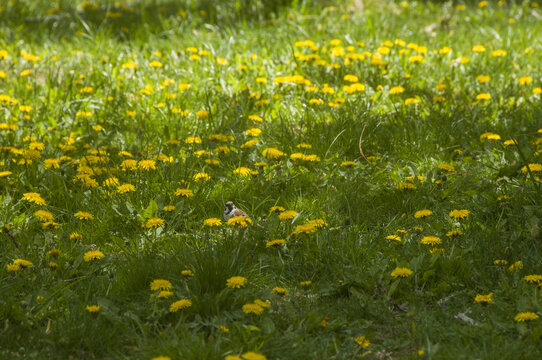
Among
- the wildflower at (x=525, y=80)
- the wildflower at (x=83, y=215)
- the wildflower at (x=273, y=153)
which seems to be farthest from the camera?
the wildflower at (x=525, y=80)

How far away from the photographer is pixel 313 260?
9.50ft

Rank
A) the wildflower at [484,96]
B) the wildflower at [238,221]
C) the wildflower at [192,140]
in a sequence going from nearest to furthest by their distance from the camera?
the wildflower at [238,221]
the wildflower at [192,140]
the wildflower at [484,96]

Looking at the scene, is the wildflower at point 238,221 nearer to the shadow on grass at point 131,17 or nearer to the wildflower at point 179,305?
the wildflower at point 179,305

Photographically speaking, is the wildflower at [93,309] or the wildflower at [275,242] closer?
the wildflower at [93,309]

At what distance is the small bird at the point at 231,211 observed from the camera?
3.24 m

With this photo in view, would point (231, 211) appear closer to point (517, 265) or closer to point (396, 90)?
point (517, 265)

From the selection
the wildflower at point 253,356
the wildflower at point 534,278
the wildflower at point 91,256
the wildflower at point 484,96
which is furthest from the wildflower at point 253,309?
the wildflower at point 484,96

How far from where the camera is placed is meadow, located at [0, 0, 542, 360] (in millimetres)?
2420

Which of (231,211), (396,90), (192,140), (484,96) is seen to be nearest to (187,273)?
(231,211)

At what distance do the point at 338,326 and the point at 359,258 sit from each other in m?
0.51

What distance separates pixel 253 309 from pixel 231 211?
927 millimetres

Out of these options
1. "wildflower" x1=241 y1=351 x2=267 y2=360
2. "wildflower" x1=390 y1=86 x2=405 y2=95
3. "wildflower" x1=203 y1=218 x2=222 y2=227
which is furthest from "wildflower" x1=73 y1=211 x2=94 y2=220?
"wildflower" x1=390 y1=86 x2=405 y2=95

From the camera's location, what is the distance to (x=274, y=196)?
3564 mm

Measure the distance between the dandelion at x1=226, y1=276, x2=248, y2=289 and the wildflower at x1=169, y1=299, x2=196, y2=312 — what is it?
0.19 metres
